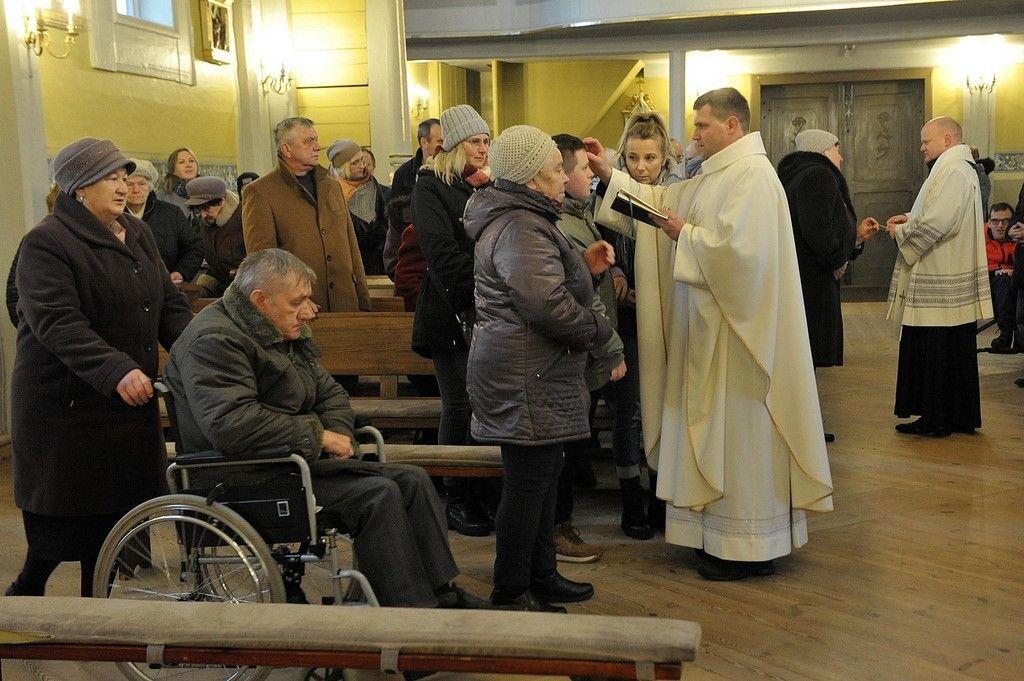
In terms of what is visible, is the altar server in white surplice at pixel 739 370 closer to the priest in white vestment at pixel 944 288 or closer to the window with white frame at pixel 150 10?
the priest in white vestment at pixel 944 288

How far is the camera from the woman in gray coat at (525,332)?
3291mm

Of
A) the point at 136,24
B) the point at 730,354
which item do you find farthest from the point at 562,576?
the point at 136,24

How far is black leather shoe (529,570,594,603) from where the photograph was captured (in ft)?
12.0

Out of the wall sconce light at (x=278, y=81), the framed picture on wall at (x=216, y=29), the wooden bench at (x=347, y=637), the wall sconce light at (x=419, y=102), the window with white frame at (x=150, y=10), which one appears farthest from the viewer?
the wall sconce light at (x=419, y=102)

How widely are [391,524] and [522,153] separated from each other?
111cm

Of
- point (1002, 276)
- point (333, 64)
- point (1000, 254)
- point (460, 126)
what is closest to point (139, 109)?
point (333, 64)

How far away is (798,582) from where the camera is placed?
3.88 metres

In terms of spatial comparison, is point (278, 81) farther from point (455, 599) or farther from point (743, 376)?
point (455, 599)

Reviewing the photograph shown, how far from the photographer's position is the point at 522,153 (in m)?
3.33

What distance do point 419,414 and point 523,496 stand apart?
149 centimetres

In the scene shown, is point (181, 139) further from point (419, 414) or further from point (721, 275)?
point (721, 275)

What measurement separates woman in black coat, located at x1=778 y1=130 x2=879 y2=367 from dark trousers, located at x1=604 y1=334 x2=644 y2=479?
1.66 meters

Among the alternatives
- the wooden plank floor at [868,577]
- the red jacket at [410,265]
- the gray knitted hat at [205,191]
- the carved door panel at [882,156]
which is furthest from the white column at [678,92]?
the red jacket at [410,265]

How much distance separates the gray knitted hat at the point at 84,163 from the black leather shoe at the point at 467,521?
1.91m
